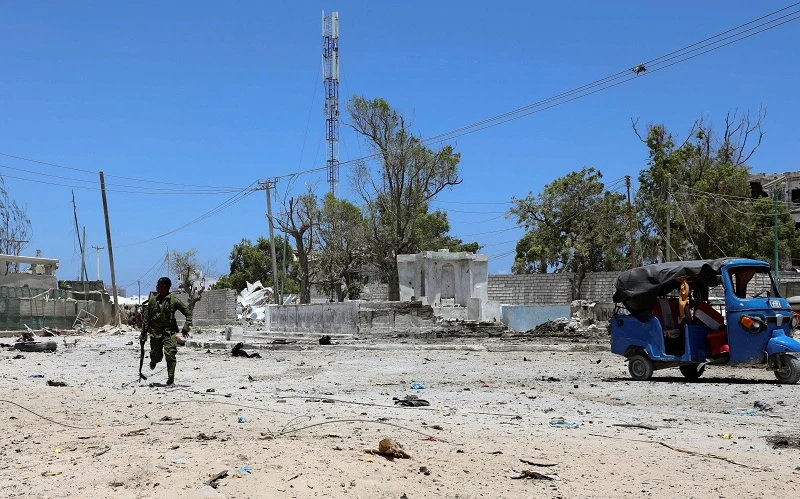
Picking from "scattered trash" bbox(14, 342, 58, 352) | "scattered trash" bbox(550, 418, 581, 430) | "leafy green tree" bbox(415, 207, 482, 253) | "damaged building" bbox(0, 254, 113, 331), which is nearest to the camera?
"scattered trash" bbox(550, 418, 581, 430)

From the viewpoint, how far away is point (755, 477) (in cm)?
648

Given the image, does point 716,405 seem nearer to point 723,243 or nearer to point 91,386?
point 91,386

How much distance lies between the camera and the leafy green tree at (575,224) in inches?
1875

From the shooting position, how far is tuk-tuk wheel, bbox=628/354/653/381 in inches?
534

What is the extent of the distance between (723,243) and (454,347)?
24351 millimetres

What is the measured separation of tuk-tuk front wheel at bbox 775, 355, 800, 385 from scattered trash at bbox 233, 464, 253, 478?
907cm

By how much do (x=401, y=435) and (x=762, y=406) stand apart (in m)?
5.15

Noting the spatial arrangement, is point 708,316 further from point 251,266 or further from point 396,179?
point 251,266

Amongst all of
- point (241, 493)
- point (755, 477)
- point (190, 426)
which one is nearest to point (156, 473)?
point (241, 493)


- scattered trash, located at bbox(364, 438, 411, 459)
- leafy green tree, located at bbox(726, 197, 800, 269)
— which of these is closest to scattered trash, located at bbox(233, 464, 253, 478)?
scattered trash, located at bbox(364, 438, 411, 459)

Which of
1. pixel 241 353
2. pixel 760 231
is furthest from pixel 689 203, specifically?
pixel 241 353

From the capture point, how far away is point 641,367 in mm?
13680

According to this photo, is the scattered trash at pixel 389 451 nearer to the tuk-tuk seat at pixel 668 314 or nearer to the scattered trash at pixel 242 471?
the scattered trash at pixel 242 471

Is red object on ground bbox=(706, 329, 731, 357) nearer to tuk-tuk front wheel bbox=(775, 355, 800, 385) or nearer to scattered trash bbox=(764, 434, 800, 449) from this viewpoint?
tuk-tuk front wheel bbox=(775, 355, 800, 385)
